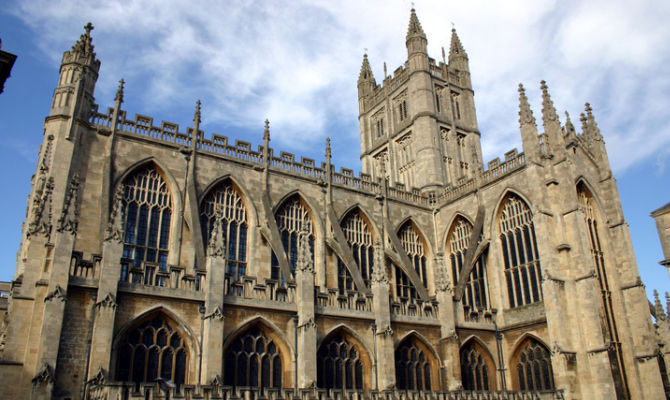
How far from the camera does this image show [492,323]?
1014 inches

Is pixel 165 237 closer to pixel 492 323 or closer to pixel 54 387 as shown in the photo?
pixel 54 387

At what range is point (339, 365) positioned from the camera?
2084 cm

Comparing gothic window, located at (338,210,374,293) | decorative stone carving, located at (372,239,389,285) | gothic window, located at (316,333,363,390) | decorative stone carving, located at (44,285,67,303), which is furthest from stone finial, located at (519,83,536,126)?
decorative stone carving, located at (44,285,67,303)

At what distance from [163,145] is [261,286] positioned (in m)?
8.44

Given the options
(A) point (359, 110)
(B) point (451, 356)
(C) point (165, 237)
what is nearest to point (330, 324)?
(B) point (451, 356)

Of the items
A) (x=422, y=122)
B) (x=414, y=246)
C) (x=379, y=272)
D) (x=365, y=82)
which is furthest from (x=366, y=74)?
(x=379, y=272)

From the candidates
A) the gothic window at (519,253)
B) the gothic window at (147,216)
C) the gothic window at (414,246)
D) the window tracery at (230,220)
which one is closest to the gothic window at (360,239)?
the gothic window at (414,246)

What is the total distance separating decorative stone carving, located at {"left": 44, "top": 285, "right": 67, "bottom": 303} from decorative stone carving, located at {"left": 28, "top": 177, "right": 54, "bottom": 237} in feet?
8.37

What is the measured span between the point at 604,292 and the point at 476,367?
6.89m

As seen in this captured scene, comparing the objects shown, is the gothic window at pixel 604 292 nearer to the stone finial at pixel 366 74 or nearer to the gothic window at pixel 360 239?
the gothic window at pixel 360 239

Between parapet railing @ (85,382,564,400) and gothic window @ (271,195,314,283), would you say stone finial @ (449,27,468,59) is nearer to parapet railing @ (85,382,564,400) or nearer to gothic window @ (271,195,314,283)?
gothic window @ (271,195,314,283)

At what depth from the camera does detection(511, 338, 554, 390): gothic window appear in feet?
77.8

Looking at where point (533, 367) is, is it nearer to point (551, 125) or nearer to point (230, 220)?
point (551, 125)

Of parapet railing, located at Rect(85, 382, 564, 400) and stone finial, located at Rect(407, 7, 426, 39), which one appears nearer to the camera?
parapet railing, located at Rect(85, 382, 564, 400)
